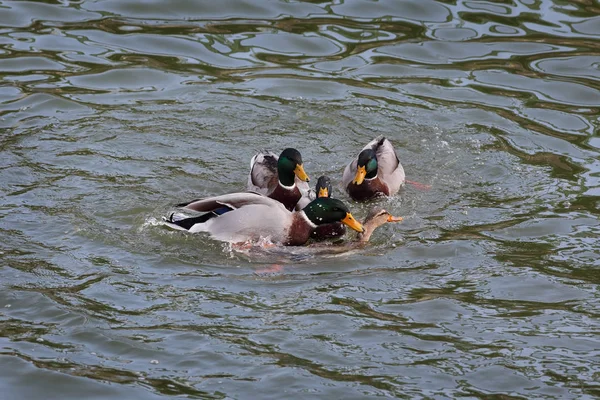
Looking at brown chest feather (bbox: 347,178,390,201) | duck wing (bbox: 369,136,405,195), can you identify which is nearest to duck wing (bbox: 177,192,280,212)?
brown chest feather (bbox: 347,178,390,201)

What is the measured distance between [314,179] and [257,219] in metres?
1.73

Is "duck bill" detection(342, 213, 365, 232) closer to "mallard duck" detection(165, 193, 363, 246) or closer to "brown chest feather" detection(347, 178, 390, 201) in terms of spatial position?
"mallard duck" detection(165, 193, 363, 246)

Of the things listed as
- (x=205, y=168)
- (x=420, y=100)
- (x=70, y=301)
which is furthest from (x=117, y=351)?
(x=420, y=100)

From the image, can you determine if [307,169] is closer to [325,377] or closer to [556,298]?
[556,298]

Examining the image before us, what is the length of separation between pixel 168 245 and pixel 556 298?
3.07 metres

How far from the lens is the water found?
6.67m

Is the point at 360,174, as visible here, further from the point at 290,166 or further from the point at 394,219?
the point at 394,219

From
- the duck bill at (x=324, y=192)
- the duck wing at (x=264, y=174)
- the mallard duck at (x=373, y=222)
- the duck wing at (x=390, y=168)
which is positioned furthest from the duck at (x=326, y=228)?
the duck wing at (x=390, y=168)

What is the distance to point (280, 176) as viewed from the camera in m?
9.93

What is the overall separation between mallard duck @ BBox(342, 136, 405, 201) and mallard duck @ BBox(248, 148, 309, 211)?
0.46 m

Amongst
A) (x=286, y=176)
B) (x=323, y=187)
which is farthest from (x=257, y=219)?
(x=286, y=176)

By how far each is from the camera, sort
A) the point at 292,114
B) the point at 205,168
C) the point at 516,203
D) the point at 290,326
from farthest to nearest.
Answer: the point at 292,114
the point at 205,168
the point at 516,203
the point at 290,326

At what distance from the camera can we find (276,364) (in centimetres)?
662

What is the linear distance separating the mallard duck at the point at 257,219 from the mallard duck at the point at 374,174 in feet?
3.45
